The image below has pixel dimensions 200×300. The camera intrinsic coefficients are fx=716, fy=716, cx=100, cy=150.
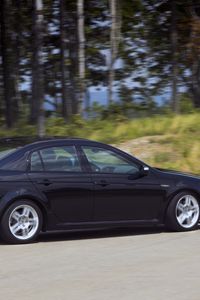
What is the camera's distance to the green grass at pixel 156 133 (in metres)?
17.1

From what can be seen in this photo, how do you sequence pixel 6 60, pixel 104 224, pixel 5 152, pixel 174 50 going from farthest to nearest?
pixel 174 50, pixel 6 60, pixel 104 224, pixel 5 152

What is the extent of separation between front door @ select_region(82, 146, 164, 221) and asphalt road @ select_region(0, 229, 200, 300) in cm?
34

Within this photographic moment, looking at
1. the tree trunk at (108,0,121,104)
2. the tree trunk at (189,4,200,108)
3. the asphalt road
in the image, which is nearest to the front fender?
the asphalt road

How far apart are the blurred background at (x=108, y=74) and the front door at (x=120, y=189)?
21.1ft

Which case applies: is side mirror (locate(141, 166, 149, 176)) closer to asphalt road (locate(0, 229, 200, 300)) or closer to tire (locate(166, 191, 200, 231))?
tire (locate(166, 191, 200, 231))

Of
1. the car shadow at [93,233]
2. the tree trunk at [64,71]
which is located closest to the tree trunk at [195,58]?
the tree trunk at [64,71]

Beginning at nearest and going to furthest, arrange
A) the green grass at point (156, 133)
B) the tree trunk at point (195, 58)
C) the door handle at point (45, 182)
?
the door handle at point (45, 182)
the green grass at point (156, 133)
the tree trunk at point (195, 58)

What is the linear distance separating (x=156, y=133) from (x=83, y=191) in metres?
9.19

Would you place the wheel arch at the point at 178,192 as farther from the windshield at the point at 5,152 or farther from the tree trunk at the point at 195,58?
the tree trunk at the point at 195,58

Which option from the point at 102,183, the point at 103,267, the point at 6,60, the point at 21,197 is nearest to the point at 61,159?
the point at 102,183

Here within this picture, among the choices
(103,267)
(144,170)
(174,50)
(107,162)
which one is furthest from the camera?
(174,50)

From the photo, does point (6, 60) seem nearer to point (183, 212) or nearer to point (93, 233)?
point (93, 233)

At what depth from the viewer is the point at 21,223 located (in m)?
9.36

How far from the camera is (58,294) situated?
22.1ft
